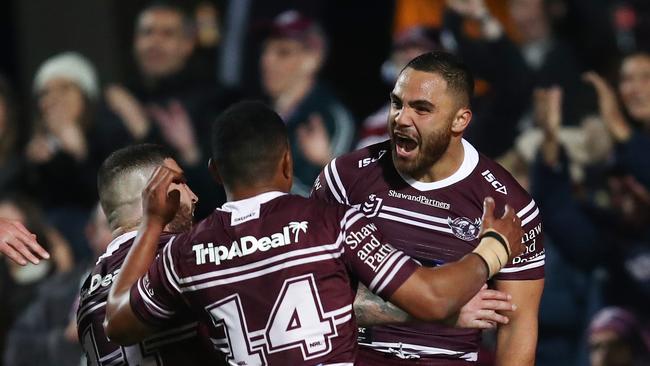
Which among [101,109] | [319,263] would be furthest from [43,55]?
[319,263]

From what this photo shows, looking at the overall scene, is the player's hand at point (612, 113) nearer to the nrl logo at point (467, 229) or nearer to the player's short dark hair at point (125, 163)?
the nrl logo at point (467, 229)

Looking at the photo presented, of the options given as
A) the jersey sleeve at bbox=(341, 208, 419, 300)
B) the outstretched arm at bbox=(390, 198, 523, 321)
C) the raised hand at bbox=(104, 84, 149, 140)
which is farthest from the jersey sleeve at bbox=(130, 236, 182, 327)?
the raised hand at bbox=(104, 84, 149, 140)

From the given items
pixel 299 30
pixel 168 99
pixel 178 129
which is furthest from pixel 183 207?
pixel 168 99

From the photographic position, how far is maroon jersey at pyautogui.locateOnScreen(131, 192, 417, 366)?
391 cm

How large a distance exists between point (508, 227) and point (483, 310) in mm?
295

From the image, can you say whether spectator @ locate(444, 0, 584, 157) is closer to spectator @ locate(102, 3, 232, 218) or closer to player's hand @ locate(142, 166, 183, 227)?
spectator @ locate(102, 3, 232, 218)

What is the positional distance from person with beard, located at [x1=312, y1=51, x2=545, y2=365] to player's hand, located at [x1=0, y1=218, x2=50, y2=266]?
1.12 m

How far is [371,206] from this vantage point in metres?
4.84

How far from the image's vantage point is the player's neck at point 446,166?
190 inches

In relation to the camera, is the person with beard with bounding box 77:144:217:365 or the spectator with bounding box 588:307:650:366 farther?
the spectator with bounding box 588:307:650:366

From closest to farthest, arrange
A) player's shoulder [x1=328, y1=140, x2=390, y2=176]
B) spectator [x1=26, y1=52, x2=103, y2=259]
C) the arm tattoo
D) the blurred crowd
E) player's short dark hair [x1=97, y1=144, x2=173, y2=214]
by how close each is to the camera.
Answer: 1. the arm tattoo
2. player's short dark hair [x1=97, y1=144, x2=173, y2=214]
3. player's shoulder [x1=328, y1=140, x2=390, y2=176]
4. the blurred crowd
5. spectator [x1=26, y1=52, x2=103, y2=259]

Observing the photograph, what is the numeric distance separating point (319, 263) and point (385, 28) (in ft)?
17.3

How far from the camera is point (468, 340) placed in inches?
191

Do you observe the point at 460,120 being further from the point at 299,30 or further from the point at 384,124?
the point at 299,30
